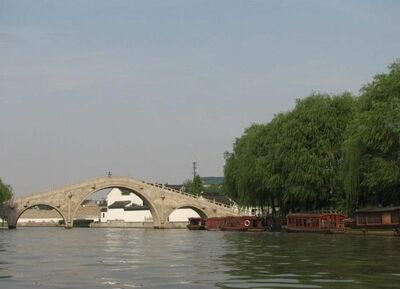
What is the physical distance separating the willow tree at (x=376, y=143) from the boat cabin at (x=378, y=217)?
1.26 m

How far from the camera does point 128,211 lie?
114250 mm

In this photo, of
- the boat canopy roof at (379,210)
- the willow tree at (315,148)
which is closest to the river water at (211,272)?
the boat canopy roof at (379,210)

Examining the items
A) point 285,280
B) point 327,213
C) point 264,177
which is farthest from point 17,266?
point 264,177

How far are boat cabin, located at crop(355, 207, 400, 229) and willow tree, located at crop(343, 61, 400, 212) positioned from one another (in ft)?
4.15

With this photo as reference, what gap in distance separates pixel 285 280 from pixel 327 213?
34707 mm

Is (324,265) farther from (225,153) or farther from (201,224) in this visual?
(201,224)

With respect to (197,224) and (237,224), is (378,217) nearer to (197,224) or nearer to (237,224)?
(237,224)

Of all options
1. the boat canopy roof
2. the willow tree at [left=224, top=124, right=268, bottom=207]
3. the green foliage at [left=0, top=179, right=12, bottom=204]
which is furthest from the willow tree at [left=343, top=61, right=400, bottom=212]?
the green foliage at [left=0, top=179, right=12, bottom=204]

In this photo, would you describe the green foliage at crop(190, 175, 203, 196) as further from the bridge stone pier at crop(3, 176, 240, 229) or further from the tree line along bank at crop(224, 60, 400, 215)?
the tree line along bank at crop(224, 60, 400, 215)

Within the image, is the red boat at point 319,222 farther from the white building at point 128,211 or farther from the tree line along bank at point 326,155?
the white building at point 128,211

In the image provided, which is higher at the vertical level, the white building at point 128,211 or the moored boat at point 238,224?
the white building at point 128,211

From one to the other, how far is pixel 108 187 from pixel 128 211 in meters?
28.8

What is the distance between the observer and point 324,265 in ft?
57.7

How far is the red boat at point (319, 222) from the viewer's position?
151ft
